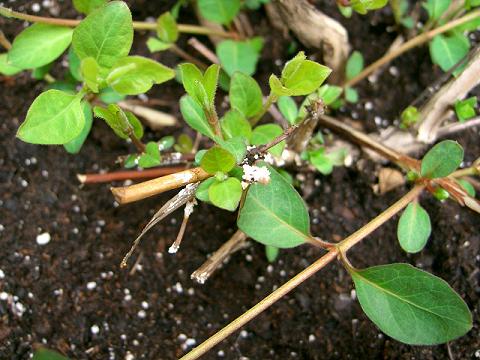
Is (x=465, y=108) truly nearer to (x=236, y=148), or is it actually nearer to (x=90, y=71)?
(x=236, y=148)

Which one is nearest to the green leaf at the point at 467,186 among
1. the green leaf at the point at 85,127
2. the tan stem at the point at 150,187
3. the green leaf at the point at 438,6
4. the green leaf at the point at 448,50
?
the green leaf at the point at 448,50

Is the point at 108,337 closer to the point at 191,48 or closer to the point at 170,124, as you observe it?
the point at 170,124

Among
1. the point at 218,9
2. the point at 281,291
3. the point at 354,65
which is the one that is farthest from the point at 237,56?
the point at 281,291

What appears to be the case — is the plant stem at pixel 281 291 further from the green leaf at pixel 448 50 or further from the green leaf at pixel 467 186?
the green leaf at pixel 448 50

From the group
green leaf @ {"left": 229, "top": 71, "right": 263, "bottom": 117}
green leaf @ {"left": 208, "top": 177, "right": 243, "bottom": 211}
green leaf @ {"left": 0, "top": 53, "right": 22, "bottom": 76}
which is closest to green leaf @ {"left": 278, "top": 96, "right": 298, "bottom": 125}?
green leaf @ {"left": 229, "top": 71, "right": 263, "bottom": 117}

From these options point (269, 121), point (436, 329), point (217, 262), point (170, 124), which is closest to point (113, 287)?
point (217, 262)
